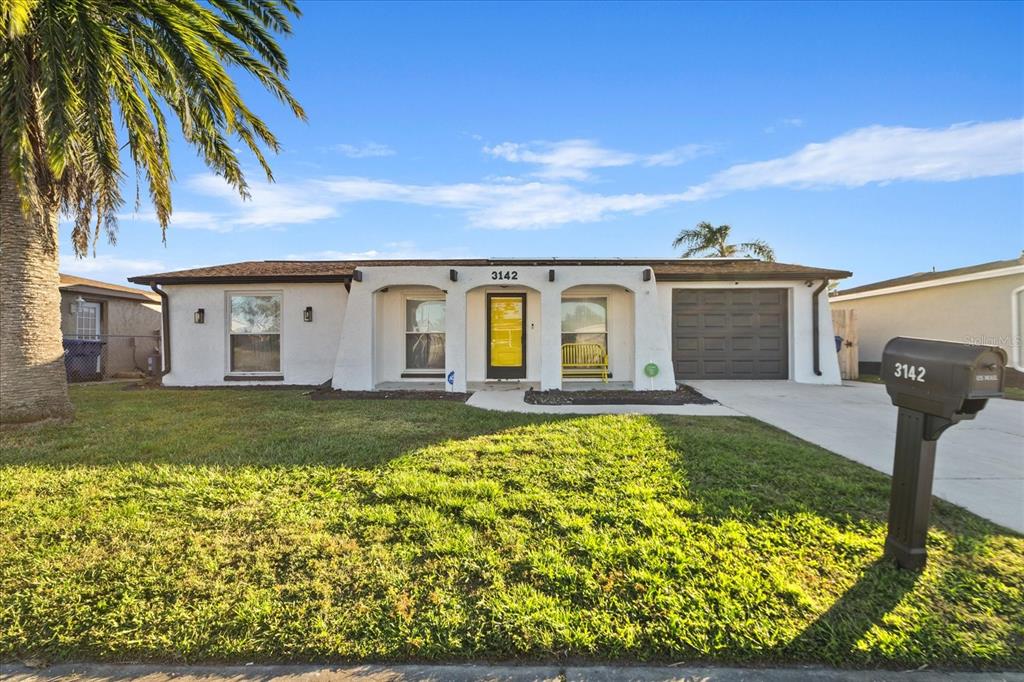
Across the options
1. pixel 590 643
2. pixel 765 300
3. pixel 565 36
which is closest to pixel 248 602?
pixel 590 643

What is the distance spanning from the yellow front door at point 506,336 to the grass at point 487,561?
254 inches

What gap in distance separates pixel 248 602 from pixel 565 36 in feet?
35.9

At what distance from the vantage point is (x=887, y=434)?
626cm

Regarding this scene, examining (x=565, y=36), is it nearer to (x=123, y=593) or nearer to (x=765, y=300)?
(x=765, y=300)

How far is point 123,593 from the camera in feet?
8.55

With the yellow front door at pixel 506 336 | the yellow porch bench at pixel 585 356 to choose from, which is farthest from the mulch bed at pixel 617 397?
the yellow front door at pixel 506 336

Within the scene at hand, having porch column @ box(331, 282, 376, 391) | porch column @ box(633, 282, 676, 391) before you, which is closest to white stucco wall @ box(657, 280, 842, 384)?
porch column @ box(633, 282, 676, 391)

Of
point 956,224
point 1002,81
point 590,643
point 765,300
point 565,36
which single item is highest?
point 565,36

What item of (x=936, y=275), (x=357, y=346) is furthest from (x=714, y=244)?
(x=357, y=346)

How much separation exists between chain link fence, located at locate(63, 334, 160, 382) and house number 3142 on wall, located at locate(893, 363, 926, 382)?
1765 cm

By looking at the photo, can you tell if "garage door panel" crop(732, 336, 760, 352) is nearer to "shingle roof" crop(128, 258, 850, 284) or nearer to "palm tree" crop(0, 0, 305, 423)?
"shingle roof" crop(128, 258, 850, 284)

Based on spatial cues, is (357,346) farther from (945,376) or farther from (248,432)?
(945,376)

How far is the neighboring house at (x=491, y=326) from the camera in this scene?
11516 mm

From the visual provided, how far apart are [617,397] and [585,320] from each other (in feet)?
10.1
